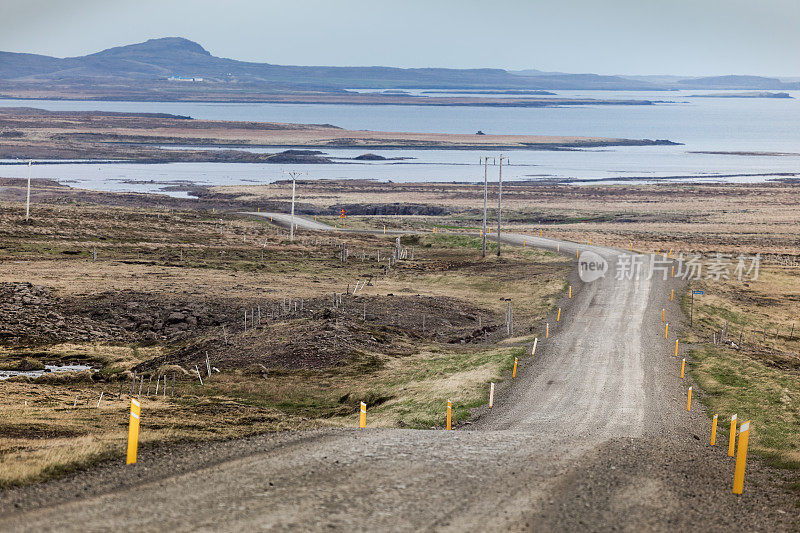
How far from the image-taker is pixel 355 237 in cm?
8275

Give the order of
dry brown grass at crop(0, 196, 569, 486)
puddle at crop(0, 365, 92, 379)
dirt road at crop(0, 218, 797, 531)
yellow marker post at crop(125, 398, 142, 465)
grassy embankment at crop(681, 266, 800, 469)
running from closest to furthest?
1. dirt road at crop(0, 218, 797, 531)
2. yellow marker post at crop(125, 398, 142, 465)
3. dry brown grass at crop(0, 196, 569, 486)
4. grassy embankment at crop(681, 266, 800, 469)
5. puddle at crop(0, 365, 92, 379)

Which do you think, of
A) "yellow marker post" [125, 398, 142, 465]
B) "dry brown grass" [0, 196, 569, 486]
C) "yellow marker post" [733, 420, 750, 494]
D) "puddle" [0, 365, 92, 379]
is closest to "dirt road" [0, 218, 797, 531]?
"yellow marker post" [733, 420, 750, 494]

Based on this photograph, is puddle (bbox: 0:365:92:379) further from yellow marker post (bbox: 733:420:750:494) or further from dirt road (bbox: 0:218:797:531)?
yellow marker post (bbox: 733:420:750:494)

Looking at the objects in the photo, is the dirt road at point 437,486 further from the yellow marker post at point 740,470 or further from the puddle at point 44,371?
the puddle at point 44,371

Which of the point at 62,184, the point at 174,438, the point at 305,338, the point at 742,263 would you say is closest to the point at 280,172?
the point at 62,184

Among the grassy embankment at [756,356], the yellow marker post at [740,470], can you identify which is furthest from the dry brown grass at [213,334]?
the yellow marker post at [740,470]

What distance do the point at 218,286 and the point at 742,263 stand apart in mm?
37081

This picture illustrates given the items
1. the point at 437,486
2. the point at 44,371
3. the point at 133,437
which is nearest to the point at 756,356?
the point at 437,486

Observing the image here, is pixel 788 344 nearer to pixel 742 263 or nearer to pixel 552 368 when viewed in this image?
pixel 552 368

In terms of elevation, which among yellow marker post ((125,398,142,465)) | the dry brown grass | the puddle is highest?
yellow marker post ((125,398,142,465))

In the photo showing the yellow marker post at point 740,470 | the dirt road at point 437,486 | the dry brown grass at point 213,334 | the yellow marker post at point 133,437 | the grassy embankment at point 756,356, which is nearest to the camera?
the dirt road at point 437,486

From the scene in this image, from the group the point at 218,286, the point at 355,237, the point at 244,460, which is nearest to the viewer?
the point at 244,460

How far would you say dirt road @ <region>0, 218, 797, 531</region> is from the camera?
48.6 feet

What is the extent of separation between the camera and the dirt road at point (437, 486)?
48.6 feet
